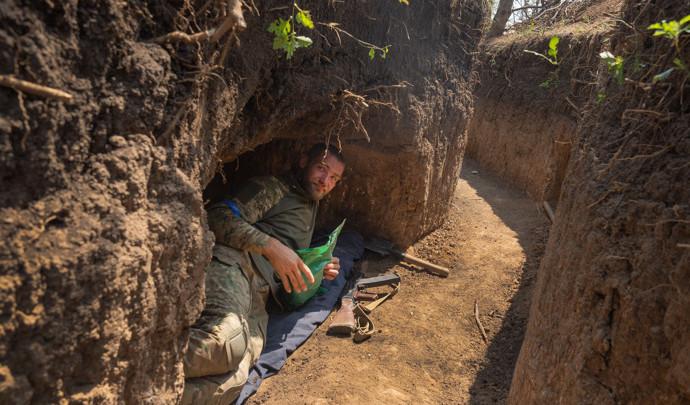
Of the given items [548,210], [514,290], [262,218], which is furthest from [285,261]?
[548,210]

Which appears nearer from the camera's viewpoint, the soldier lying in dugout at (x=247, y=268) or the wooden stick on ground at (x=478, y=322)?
the soldier lying in dugout at (x=247, y=268)

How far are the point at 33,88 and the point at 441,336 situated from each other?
2.92m

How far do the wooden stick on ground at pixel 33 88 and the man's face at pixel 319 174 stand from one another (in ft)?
6.97

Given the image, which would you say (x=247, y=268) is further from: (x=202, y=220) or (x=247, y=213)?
(x=202, y=220)

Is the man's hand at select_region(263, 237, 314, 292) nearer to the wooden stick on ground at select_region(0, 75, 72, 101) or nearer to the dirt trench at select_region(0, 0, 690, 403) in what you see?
the dirt trench at select_region(0, 0, 690, 403)

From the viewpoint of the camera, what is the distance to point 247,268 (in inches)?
110

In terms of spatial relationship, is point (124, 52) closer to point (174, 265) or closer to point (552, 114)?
point (174, 265)

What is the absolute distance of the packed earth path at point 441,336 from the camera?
8.21ft

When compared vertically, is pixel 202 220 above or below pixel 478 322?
above

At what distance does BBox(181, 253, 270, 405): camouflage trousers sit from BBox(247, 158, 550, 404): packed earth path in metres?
0.24

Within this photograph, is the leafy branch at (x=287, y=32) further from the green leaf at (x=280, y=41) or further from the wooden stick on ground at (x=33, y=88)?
the wooden stick on ground at (x=33, y=88)

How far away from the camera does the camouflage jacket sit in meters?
2.52

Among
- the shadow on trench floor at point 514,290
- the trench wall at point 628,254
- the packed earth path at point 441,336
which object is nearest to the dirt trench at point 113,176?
the packed earth path at point 441,336

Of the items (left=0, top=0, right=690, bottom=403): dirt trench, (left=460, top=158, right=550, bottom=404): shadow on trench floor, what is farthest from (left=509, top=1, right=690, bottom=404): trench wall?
(left=460, top=158, right=550, bottom=404): shadow on trench floor
